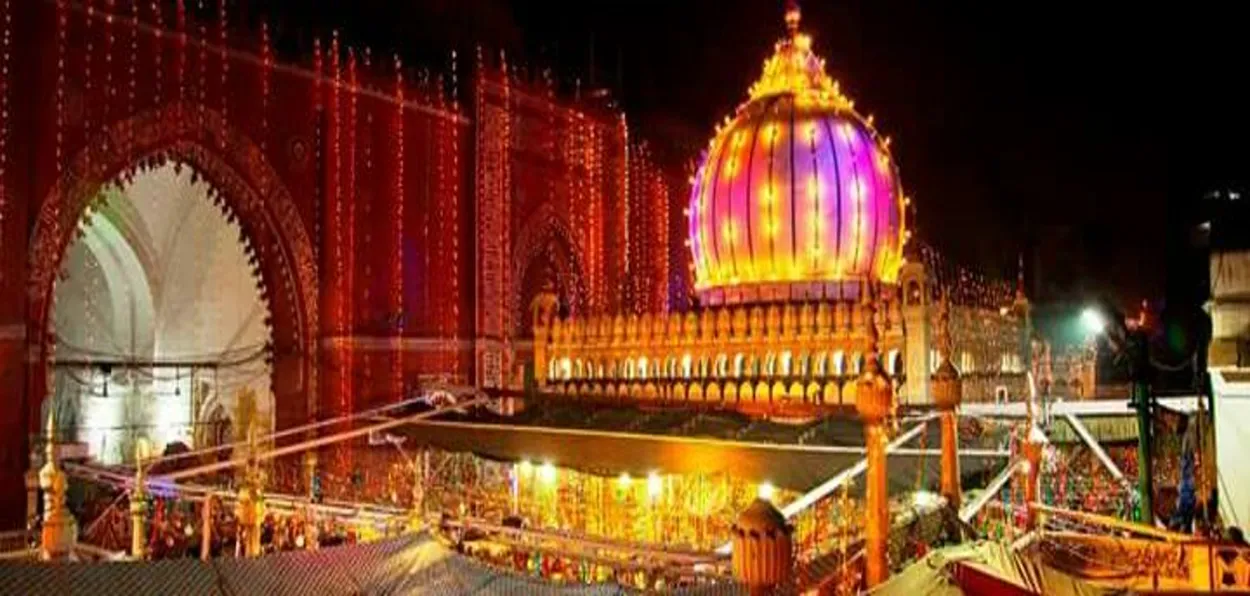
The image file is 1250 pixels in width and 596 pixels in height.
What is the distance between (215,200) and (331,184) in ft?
6.23

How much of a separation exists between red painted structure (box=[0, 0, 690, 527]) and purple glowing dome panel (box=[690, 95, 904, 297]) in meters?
5.53

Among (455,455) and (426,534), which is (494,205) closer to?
(455,455)

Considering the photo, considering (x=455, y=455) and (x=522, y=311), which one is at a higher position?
(x=522, y=311)

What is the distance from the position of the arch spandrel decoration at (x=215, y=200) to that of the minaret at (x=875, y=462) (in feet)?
36.1

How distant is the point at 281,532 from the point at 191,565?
14.3ft

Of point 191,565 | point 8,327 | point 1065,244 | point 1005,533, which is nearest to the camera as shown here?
point 191,565

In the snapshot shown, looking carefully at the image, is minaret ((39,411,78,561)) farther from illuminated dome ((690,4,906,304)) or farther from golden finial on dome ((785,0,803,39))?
golden finial on dome ((785,0,803,39))

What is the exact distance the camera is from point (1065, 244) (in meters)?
26.6

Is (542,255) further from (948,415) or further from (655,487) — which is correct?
(948,415)

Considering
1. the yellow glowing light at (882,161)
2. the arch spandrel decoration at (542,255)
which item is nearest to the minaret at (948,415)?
the yellow glowing light at (882,161)

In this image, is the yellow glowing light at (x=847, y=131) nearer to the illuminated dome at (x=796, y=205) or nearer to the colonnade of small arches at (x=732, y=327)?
the illuminated dome at (x=796, y=205)

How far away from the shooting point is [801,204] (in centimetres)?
1569

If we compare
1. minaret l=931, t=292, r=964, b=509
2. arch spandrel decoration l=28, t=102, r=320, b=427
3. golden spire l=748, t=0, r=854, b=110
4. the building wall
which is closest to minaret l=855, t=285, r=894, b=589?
minaret l=931, t=292, r=964, b=509

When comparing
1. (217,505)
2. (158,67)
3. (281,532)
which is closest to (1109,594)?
(281,532)
